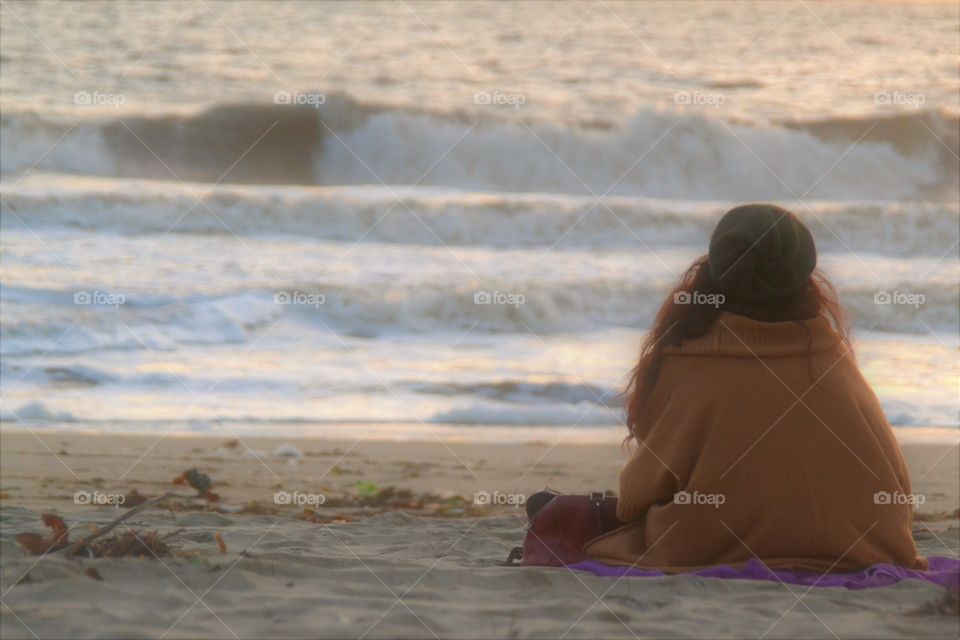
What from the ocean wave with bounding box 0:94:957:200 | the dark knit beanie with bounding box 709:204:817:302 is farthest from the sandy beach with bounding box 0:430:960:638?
the ocean wave with bounding box 0:94:957:200

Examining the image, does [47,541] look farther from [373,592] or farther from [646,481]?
[646,481]

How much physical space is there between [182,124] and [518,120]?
4.14m

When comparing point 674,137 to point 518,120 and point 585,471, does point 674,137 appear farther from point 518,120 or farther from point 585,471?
point 585,471

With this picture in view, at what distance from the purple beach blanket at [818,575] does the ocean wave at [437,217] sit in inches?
324

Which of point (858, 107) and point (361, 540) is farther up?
point (858, 107)

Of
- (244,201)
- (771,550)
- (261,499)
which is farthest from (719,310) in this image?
(244,201)

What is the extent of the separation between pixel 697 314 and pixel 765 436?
0.45 metres

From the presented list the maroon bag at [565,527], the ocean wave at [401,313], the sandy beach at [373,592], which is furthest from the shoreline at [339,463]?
the maroon bag at [565,527]

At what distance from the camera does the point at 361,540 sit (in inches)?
182

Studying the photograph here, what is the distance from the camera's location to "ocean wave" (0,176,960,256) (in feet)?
38.6

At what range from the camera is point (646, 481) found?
3.66 metres

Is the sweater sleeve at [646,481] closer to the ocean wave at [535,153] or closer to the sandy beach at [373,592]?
the sandy beach at [373,592]

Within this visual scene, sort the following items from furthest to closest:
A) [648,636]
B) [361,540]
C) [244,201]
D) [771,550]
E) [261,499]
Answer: [244,201] → [261,499] → [361,540] → [771,550] → [648,636]

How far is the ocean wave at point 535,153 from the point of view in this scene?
13195 millimetres
